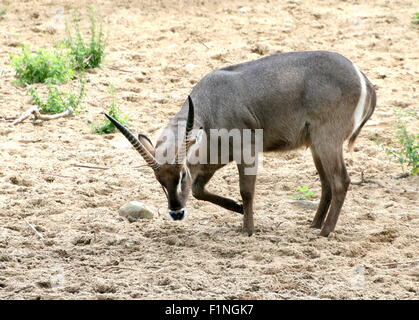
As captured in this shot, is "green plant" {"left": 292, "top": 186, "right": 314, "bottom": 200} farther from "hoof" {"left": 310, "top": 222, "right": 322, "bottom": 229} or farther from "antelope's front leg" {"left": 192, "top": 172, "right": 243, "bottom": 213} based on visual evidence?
"antelope's front leg" {"left": 192, "top": 172, "right": 243, "bottom": 213}

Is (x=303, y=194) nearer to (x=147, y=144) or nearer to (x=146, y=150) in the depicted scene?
(x=147, y=144)

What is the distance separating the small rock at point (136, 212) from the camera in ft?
23.8

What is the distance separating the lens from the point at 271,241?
21.9 ft

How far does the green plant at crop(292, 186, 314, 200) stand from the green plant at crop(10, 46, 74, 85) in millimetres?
3971

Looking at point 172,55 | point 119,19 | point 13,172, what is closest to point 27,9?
point 119,19

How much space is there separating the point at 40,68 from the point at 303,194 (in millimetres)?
4494

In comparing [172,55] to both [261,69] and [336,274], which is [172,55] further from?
[336,274]

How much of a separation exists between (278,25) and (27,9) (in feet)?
14.4

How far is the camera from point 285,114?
685cm

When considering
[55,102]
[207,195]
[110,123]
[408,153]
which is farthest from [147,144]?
[55,102]

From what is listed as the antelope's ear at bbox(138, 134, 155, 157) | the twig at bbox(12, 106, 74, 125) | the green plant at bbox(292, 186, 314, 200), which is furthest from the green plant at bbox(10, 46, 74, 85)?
the green plant at bbox(292, 186, 314, 200)

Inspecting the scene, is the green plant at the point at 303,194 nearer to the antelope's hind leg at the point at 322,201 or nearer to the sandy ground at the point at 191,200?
the sandy ground at the point at 191,200

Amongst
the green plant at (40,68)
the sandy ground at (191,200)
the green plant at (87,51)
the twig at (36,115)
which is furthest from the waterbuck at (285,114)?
the green plant at (87,51)

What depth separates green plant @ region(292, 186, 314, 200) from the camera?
25.1ft
